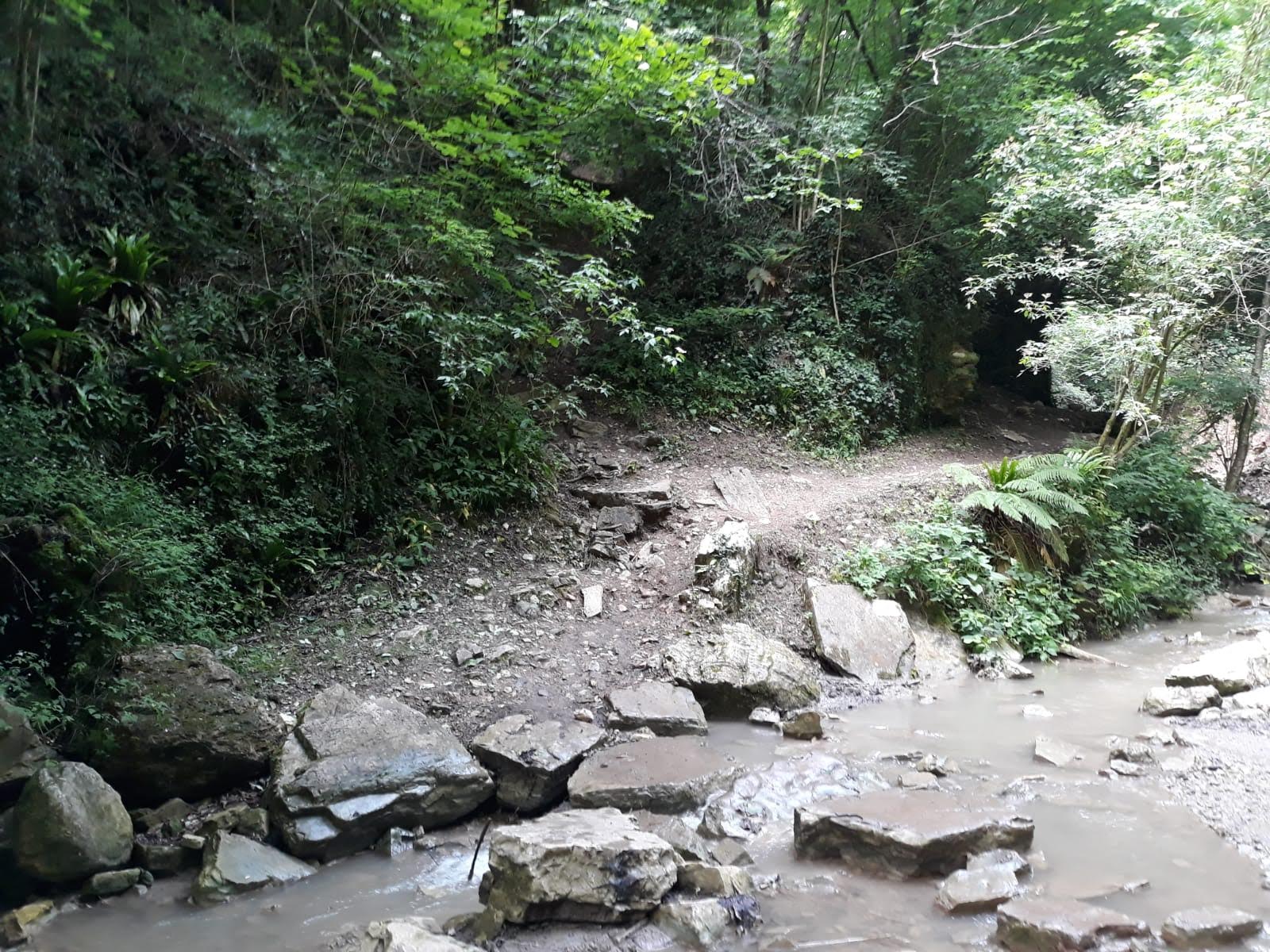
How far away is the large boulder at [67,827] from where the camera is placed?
142 inches

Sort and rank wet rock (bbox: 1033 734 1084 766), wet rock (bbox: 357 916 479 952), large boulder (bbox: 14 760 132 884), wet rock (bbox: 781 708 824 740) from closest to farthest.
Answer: wet rock (bbox: 357 916 479 952) → large boulder (bbox: 14 760 132 884) → wet rock (bbox: 1033 734 1084 766) → wet rock (bbox: 781 708 824 740)

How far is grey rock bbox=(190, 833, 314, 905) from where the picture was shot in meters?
3.66

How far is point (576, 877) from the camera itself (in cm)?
337

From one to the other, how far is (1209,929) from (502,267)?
728 cm

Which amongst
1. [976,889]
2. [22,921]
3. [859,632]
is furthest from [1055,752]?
[22,921]

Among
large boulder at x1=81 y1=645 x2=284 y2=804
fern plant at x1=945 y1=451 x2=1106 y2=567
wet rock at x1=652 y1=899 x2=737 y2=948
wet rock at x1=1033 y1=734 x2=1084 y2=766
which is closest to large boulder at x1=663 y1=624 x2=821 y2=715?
wet rock at x1=1033 y1=734 x2=1084 y2=766

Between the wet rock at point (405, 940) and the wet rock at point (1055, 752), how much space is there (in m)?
3.83

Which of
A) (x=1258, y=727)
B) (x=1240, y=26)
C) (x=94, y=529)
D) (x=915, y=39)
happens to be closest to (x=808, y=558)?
(x=1258, y=727)

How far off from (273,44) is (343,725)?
6792 mm

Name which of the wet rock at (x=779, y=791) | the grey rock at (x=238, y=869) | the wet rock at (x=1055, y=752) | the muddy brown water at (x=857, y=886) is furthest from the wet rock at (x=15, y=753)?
the wet rock at (x=1055, y=752)

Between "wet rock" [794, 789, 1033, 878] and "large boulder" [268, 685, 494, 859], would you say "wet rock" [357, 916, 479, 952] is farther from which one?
"wet rock" [794, 789, 1033, 878]

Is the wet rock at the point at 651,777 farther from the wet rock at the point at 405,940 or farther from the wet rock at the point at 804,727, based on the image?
the wet rock at the point at 405,940

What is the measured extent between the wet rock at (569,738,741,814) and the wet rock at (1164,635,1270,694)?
13.0 ft

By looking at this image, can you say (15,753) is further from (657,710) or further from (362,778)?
(657,710)
